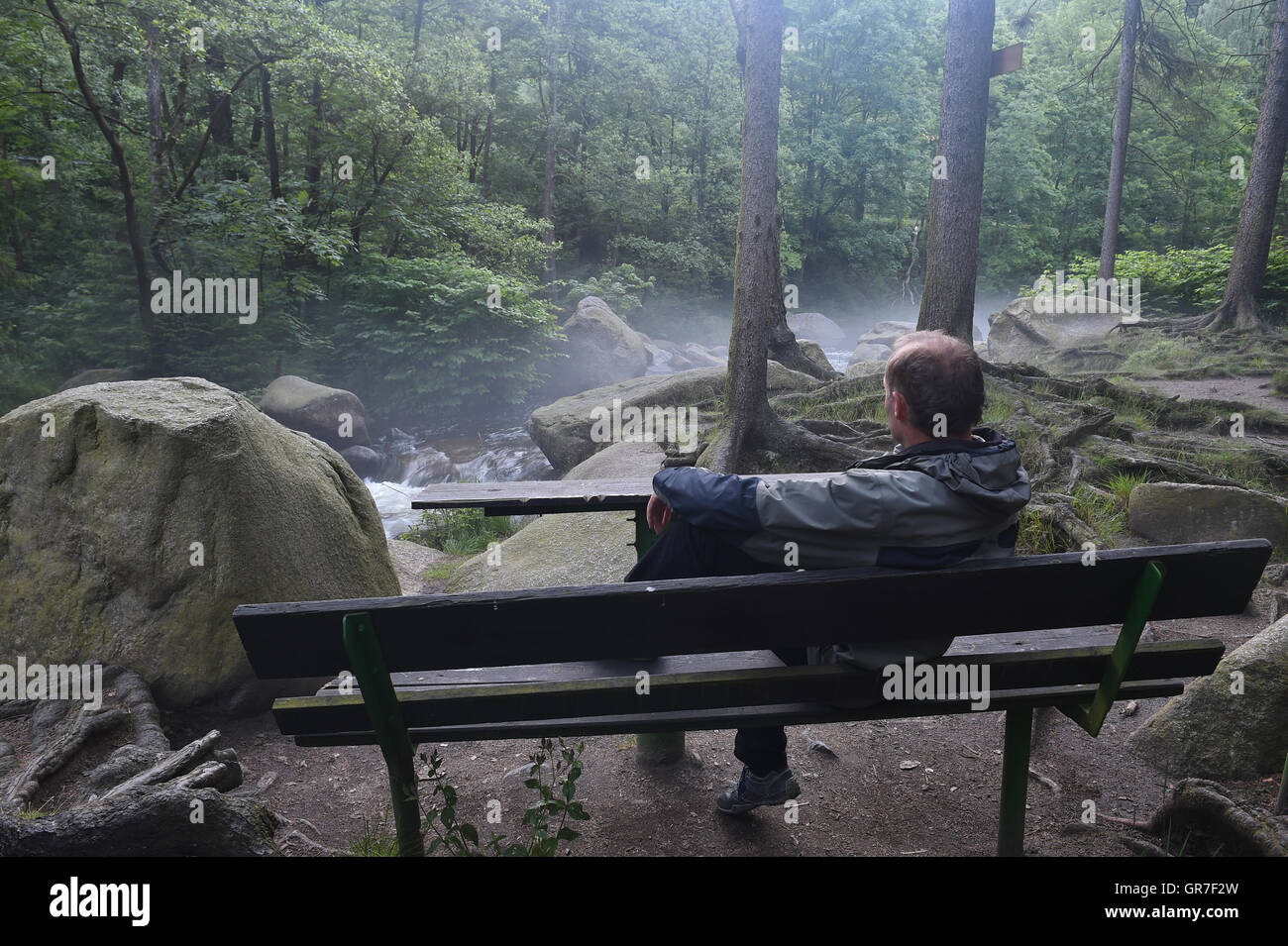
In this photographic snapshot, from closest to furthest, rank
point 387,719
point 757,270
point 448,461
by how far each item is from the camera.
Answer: point 387,719 → point 757,270 → point 448,461

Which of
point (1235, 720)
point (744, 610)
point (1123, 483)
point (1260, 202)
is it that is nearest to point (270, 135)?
point (1123, 483)

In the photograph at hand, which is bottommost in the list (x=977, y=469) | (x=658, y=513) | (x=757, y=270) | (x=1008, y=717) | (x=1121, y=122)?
(x=1008, y=717)

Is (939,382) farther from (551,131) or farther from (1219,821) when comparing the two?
(551,131)

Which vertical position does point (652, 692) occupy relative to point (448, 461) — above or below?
above

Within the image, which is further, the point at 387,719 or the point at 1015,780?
the point at 1015,780

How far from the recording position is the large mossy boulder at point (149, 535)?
406 cm

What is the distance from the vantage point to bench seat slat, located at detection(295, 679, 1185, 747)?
7.77ft

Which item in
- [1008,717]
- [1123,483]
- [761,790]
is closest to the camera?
[1008,717]

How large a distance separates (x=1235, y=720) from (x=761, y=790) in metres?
1.84

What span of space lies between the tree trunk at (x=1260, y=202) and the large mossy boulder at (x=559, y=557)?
33.5 feet

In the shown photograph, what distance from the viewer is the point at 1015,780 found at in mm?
2662

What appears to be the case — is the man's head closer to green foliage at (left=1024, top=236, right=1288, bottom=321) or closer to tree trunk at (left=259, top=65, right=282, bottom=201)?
tree trunk at (left=259, top=65, right=282, bottom=201)
